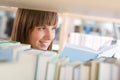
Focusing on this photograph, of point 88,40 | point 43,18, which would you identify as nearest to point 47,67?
point 43,18

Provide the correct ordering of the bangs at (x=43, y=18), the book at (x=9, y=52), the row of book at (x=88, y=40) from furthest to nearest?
the row of book at (x=88, y=40) < the bangs at (x=43, y=18) < the book at (x=9, y=52)

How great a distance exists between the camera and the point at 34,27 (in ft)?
4.46

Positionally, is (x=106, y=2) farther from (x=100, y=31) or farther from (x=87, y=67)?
(x=100, y=31)

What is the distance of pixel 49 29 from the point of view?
1378 millimetres

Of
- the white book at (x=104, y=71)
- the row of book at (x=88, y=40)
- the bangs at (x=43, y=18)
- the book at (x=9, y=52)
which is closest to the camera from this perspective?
the white book at (x=104, y=71)

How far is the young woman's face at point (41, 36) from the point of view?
1.37 metres

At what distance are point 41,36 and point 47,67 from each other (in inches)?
33.9

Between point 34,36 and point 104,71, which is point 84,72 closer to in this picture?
point 104,71

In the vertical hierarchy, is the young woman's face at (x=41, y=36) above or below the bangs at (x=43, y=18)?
below

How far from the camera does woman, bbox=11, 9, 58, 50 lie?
51.8 inches

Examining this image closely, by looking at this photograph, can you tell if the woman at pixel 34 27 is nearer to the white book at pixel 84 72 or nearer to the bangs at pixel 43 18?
the bangs at pixel 43 18

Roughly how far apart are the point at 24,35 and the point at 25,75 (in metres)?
0.82

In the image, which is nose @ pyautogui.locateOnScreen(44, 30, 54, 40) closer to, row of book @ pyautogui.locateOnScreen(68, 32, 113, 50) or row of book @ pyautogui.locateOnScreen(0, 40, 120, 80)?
row of book @ pyautogui.locateOnScreen(68, 32, 113, 50)

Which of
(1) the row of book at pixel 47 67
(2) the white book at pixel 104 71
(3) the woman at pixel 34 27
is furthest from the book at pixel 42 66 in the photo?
(3) the woman at pixel 34 27
